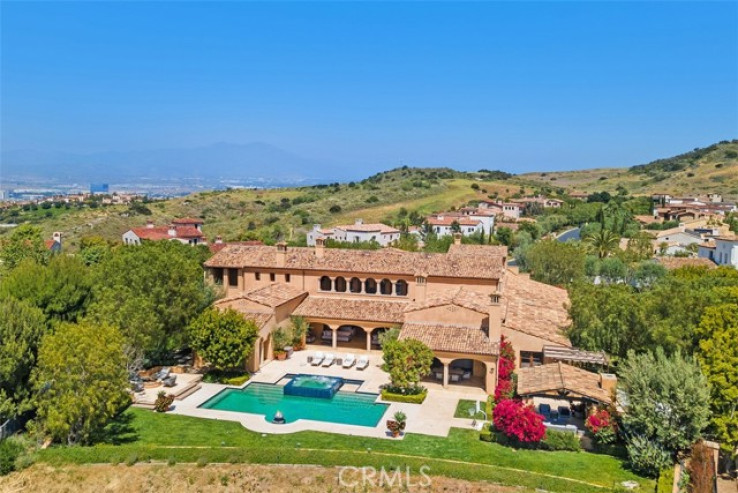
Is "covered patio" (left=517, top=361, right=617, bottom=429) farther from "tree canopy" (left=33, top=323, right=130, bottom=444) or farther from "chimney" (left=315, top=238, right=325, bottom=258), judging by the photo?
"chimney" (left=315, top=238, right=325, bottom=258)

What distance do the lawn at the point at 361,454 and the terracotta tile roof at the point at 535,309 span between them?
1219 cm

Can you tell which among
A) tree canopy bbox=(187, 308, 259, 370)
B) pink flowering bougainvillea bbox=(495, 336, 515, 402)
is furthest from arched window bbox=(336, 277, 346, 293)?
pink flowering bougainvillea bbox=(495, 336, 515, 402)

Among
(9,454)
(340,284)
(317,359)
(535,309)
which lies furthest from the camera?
(340,284)

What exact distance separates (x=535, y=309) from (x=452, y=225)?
61.1 metres

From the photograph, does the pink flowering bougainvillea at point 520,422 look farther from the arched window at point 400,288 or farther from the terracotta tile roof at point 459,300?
the arched window at point 400,288

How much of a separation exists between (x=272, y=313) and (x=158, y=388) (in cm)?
913

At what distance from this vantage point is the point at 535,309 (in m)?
45.8

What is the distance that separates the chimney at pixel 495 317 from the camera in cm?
3553

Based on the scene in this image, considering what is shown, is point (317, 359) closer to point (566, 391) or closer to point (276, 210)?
point (566, 391)

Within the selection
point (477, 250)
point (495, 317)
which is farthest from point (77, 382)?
point (477, 250)

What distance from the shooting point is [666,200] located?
140875mm

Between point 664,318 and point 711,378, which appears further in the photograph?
point 664,318

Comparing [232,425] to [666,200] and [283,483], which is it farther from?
[666,200]

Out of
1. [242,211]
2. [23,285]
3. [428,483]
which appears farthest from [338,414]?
[242,211]
